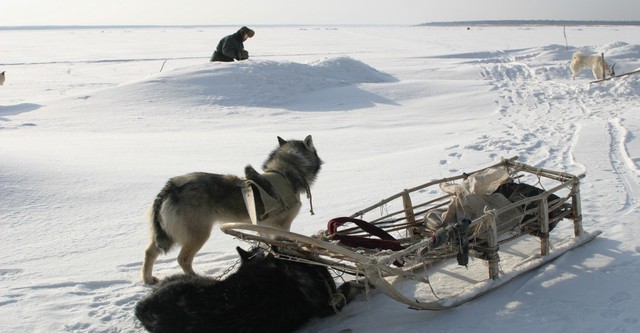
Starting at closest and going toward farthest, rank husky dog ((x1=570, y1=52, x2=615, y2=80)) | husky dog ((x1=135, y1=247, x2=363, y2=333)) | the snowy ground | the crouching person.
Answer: husky dog ((x1=135, y1=247, x2=363, y2=333)) < the snowy ground < the crouching person < husky dog ((x1=570, y1=52, x2=615, y2=80))

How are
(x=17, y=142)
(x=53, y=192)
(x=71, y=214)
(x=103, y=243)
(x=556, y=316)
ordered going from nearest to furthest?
1. (x=556, y=316)
2. (x=103, y=243)
3. (x=71, y=214)
4. (x=53, y=192)
5. (x=17, y=142)

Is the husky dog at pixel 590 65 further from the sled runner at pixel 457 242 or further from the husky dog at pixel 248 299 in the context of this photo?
the husky dog at pixel 248 299

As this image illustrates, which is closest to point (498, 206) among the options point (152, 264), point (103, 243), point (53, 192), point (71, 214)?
point (152, 264)

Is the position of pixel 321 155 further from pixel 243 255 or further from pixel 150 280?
pixel 243 255

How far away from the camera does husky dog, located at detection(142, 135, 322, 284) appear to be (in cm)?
367

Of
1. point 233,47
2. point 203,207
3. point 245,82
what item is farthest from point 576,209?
point 233,47

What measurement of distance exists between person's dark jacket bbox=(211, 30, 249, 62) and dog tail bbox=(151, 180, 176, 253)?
13.0 metres

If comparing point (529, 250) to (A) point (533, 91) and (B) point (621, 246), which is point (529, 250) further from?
(A) point (533, 91)

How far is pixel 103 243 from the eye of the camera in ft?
15.2

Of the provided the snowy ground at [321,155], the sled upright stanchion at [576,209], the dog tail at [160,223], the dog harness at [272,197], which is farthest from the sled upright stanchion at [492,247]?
the dog tail at [160,223]

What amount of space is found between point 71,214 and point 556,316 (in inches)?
167

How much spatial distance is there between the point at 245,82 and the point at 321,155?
6.84m

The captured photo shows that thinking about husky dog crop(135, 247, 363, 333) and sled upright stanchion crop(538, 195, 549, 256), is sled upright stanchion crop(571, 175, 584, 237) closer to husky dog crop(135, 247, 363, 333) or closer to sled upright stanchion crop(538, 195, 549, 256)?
sled upright stanchion crop(538, 195, 549, 256)

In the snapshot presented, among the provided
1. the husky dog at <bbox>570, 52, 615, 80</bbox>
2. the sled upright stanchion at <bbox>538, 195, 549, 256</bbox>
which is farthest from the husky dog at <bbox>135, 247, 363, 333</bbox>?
the husky dog at <bbox>570, 52, 615, 80</bbox>
